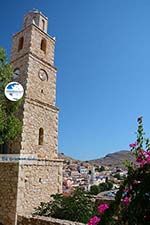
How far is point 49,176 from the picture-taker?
1255 cm

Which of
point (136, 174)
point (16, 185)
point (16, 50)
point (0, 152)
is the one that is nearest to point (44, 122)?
point (0, 152)

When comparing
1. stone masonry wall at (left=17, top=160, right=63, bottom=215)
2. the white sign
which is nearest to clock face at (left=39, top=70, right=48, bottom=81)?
the white sign

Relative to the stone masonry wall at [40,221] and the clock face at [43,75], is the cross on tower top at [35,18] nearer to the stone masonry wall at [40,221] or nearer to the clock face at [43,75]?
the clock face at [43,75]

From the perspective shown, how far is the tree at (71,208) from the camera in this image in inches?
398

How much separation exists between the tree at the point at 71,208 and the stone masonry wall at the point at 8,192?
126 cm

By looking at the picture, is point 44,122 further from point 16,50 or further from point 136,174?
point 136,174

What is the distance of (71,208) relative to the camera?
34.0 feet

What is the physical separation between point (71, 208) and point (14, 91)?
19.9 feet

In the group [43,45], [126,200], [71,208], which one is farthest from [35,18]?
[126,200]

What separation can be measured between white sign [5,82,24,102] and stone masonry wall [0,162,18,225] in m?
3.11

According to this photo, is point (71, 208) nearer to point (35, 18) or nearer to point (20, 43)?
point (20, 43)

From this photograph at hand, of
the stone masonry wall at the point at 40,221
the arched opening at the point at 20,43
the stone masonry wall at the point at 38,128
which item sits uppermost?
the arched opening at the point at 20,43

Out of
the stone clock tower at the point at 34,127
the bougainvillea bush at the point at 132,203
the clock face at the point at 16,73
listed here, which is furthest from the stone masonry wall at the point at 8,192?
the bougainvillea bush at the point at 132,203

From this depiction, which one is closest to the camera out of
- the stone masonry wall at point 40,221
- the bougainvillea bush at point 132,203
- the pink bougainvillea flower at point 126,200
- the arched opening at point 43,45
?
the bougainvillea bush at point 132,203
